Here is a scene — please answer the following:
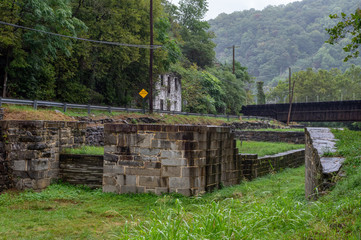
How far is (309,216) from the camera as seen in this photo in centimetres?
457

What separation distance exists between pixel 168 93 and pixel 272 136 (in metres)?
13.5

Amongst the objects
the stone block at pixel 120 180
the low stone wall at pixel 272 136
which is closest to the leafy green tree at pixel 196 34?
the low stone wall at pixel 272 136

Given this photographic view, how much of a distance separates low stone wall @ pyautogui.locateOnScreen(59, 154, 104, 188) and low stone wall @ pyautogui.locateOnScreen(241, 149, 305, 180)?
202 inches

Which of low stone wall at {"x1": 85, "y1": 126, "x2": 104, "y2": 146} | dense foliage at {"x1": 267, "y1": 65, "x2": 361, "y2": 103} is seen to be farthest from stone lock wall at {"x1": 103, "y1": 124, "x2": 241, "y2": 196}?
dense foliage at {"x1": 267, "y1": 65, "x2": 361, "y2": 103}

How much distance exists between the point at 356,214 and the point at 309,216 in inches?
27.0

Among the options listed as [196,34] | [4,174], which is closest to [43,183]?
[4,174]

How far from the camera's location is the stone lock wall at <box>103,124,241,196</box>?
8.57 metres

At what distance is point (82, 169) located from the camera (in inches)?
380

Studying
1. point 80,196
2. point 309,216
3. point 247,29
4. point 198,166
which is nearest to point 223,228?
point 309,216

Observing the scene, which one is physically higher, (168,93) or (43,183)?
(168,93)

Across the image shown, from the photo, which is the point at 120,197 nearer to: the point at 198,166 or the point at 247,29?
the point at 198,166

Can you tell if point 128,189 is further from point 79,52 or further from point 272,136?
point 272,136

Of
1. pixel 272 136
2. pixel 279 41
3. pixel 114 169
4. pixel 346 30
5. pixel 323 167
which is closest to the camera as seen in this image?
pixel 323 167

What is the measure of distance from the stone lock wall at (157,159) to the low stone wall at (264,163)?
2956 millimetres
